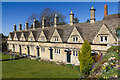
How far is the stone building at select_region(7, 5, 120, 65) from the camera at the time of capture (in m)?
20.3

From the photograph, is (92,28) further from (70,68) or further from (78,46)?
(70,68)

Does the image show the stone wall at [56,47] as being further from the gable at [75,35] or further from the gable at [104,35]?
the gable at [104,35]

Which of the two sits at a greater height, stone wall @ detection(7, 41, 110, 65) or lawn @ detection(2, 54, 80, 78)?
stone wall @ detection(7, 41, 110, 65)

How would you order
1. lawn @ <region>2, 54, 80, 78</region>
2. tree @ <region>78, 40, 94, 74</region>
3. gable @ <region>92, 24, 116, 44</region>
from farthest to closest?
gable @ <region>92, 24, 116, 44</region> < tree @ <region>78, 40, 94, 74</region> < lawn @ <region>2, 54, 80, 78</region>

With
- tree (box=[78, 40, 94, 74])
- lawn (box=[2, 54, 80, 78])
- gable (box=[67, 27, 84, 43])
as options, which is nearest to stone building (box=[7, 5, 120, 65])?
gable (box=[67, 27, 84, 43])

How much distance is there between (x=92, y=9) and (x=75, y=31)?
5425 millimetres

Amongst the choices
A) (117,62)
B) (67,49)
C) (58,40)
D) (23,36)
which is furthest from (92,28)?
(23,36)

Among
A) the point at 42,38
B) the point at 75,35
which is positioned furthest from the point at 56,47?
the point at 75,35

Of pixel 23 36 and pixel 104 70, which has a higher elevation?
pixel 23 36

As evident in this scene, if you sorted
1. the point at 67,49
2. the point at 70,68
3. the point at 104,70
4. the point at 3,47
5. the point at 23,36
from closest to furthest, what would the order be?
the point at 104,70
the point at 70,68
the point at 67,49
the point at 23,36
the point at 3,47

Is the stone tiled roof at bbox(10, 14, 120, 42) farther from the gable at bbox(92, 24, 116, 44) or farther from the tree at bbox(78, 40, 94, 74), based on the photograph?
the tree at bbox(78, 40, 94, 74)

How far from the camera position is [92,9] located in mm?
23562

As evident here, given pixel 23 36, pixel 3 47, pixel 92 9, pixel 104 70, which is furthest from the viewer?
pixel 3 47

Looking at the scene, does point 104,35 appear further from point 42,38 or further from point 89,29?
point 42,38
